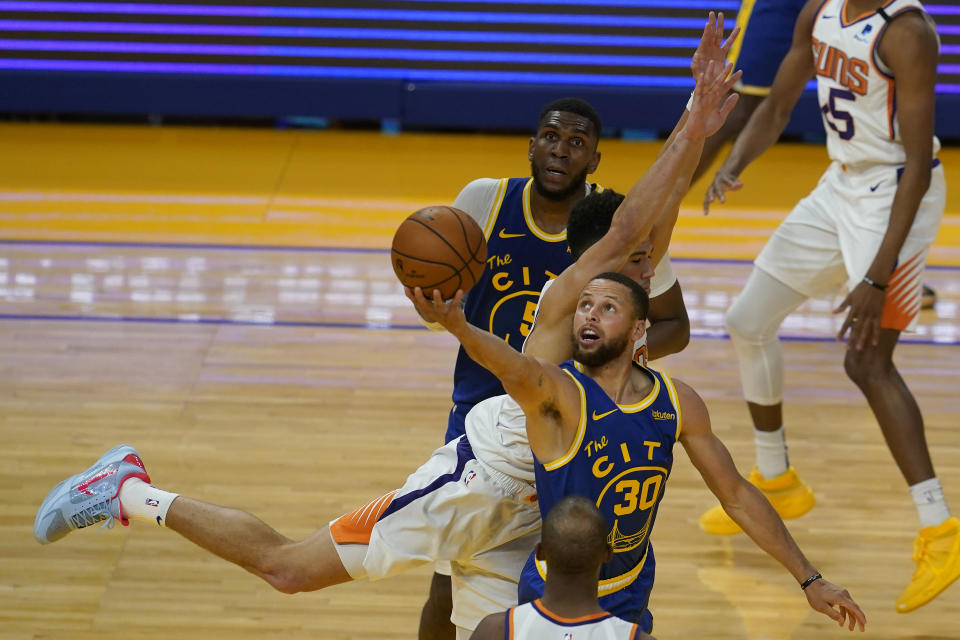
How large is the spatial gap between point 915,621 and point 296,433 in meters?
2.61

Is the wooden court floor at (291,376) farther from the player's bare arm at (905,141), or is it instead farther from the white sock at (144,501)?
the player's bare arm at (905,141)

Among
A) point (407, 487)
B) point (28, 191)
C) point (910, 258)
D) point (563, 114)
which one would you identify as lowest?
point (28, 191)

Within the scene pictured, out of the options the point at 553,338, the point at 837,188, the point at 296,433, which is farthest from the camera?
the point at 296,433

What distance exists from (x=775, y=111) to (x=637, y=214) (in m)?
1.90

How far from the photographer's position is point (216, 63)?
990 centimetres

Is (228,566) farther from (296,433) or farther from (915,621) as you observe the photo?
(915,621)

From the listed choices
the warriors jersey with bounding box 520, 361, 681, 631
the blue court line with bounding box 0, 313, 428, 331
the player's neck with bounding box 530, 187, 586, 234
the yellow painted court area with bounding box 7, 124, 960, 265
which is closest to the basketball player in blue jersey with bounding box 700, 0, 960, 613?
the player's neck with bounding box 530, 187, 586, 234

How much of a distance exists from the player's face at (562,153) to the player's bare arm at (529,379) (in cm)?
91

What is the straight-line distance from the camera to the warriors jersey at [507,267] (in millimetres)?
3746

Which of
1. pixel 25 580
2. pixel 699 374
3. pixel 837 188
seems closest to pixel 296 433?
pixel 25 580

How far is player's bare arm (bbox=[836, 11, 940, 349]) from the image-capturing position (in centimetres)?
416

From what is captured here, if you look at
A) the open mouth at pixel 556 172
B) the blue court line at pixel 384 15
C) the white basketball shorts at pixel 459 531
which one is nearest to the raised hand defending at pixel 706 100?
the open mouth at pixel 556 172

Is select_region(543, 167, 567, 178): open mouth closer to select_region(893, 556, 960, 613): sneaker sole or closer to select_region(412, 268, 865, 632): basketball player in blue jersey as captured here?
select_region(412, 268, 865, 632): basketball player in blue jersey

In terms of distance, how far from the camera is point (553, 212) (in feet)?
12.4
